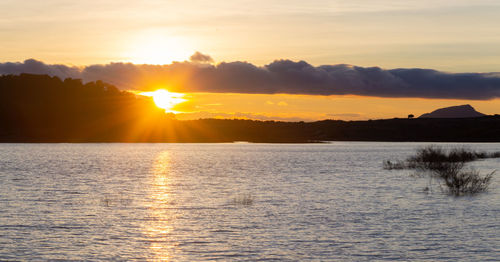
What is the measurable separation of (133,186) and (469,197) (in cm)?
2730

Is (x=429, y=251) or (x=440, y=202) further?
(x=440, y=202)

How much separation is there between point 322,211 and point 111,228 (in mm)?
12337

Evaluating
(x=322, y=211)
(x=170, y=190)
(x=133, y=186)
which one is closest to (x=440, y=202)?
(x=322, y=211)

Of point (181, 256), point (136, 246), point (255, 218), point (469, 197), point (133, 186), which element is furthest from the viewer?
point (133, 186)

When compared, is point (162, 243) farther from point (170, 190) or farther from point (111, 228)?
point (170, 190)

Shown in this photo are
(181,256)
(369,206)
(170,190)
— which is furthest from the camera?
(170,190)

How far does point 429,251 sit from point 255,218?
418 inches

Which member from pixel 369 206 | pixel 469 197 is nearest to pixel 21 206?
pixel 369 206

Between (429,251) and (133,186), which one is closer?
(429,251)

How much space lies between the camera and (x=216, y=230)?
2634 centimetres

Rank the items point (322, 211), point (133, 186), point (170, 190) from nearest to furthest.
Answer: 1. point (322, 211)
2. point (170, 190)
3. point (133, 186)

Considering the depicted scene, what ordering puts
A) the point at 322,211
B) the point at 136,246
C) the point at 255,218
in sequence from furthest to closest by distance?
the point at 322,211
the point at 255,218
the point at 136,246

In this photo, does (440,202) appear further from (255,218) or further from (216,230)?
(216,230)

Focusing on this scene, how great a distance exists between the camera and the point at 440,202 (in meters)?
37.2
